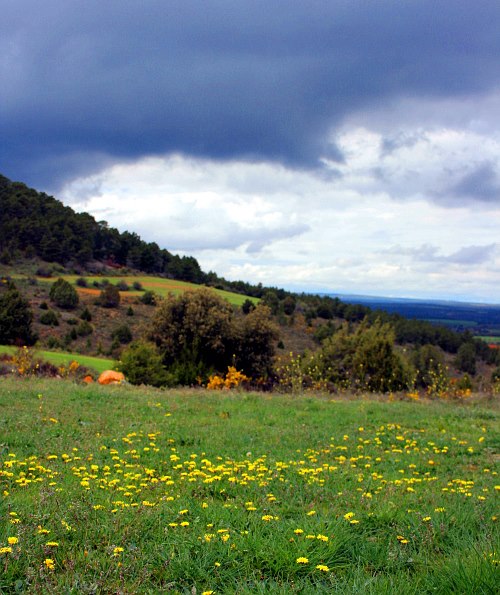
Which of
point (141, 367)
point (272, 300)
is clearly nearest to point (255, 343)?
point (141, 367)

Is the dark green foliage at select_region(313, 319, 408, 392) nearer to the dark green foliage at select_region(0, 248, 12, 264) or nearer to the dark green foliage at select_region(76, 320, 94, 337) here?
the dark green foliage at select_region(76, 320, 94, 337)

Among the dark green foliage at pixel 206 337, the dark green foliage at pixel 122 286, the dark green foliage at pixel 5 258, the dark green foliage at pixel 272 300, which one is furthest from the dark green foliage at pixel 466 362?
the dark green foliage at pixel 5 258

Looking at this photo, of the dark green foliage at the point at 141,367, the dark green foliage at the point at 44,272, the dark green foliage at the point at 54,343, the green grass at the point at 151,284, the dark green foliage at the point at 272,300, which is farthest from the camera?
the dark green foliage at the point at 44,272

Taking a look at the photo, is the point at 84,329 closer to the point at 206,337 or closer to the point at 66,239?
the point at 206,337

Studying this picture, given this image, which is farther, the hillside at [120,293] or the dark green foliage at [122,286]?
the dark green foliage at [122,286]

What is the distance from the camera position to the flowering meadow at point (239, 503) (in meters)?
3.34

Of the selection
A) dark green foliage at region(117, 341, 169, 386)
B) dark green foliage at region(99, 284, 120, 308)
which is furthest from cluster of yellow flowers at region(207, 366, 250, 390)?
dark green foliage at region(99, 284, 120, 308)

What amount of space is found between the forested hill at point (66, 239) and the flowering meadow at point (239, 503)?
61.0 metres

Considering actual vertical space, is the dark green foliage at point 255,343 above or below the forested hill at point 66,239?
below

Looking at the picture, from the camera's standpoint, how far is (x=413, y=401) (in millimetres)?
14156

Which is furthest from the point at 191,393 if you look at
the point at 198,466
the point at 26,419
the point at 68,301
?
the point at 68,301

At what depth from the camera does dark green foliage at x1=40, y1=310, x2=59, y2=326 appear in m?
42.4

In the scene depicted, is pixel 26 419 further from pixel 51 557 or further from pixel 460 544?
pixel 460 544

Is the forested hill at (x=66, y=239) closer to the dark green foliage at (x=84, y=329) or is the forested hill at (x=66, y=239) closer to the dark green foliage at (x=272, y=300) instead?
the dark green foliage at (x=272, y=300)
